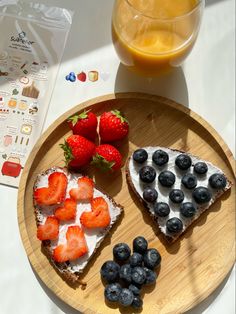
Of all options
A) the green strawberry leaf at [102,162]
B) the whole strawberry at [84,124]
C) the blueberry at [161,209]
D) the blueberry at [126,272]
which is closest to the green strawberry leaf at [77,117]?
the whole strawberry at [84,124]

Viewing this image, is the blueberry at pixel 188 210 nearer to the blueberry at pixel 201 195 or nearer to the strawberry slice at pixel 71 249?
the blueberry at pixel 201 195

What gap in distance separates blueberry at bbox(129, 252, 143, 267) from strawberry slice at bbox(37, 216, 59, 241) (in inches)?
8.7

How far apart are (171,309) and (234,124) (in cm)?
59

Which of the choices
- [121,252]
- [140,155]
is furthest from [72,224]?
[140,155]

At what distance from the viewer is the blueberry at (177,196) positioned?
1433 millimetres

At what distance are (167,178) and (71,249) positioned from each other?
335 mm

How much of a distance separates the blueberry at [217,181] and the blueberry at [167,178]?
0.11 m

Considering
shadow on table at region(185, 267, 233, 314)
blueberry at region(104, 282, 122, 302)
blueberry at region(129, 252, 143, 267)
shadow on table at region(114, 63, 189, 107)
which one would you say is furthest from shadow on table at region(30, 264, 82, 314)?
shadow on table at region(114, 63, 189, 107)

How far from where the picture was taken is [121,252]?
4.58 feet

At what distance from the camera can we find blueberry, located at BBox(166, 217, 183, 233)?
1.41 meters

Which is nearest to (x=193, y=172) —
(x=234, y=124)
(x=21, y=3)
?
(x=234, y=124)

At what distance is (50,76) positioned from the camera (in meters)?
1.57

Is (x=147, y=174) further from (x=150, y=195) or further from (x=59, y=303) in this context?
(x=59, y=303)

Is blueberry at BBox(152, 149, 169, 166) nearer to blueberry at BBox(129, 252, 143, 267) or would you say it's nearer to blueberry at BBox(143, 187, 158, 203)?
blueberry at BBox(143, 187, 158, 203)
